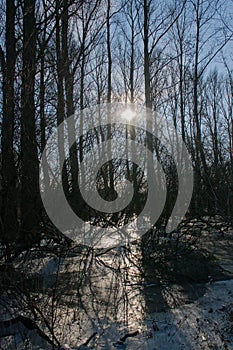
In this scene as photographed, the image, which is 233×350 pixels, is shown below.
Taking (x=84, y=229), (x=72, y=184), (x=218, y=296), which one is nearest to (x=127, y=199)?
(x=84, y=229)

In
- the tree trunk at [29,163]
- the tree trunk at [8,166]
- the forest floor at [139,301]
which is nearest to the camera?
the forest floor at [139,301]

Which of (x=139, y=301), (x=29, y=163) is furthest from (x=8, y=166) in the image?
(x=139, y=301)

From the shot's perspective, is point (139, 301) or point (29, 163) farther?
point (139, 301)

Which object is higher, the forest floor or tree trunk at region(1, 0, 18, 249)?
tree trunk at region(1, 0, 18, 249)

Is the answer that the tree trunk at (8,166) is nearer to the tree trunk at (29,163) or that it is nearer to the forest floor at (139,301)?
the tree trunk at (29,163)

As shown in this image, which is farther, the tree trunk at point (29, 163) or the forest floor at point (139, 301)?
the tree trunk at point (29, 163)

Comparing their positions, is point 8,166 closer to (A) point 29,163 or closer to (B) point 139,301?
(A) point 29,163

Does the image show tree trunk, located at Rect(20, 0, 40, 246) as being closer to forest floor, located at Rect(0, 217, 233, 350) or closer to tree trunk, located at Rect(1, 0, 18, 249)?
tree trunk, located at Rect(1, 0, 18, 249)

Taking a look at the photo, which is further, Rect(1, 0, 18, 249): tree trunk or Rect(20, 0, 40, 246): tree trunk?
Rect(20, 0, 40, 246): tree trunk

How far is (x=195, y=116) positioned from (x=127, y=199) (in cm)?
363

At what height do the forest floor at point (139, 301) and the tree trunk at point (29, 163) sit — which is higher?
the tree trunk at point (29, 163)

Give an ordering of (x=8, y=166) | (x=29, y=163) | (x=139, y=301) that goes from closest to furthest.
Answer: (x=8, y=166), (x=29, y=163), (x=139, y=301)

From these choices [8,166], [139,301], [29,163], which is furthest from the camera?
[139,301]

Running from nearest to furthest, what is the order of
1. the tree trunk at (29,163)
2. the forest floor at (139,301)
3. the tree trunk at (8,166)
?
the forest floor at (139,301)
the tree trunk at (8,166)
the tree trunk at (29,163)
